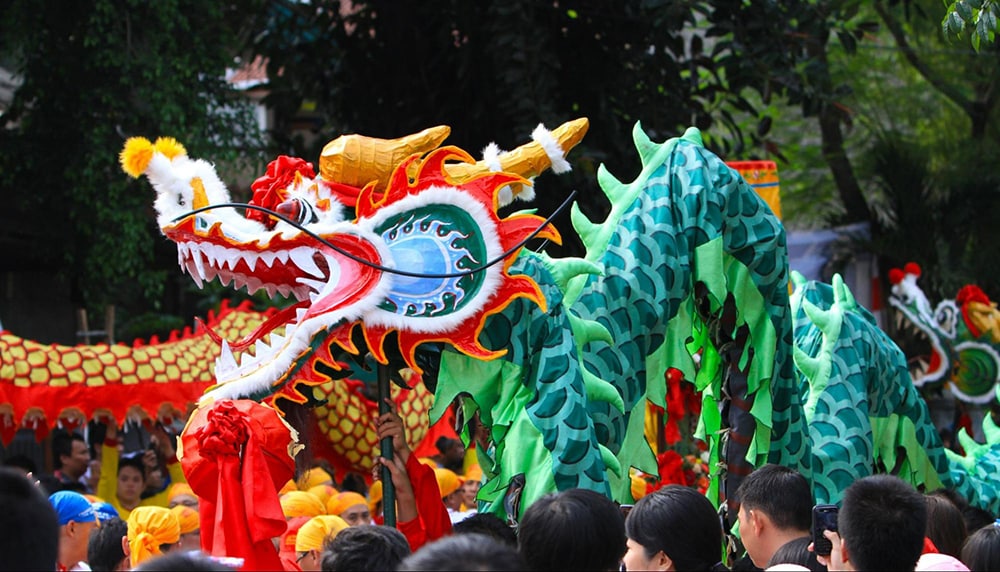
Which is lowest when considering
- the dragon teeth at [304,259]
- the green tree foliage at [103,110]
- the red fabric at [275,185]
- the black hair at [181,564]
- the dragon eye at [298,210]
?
the black hair at [181,564]

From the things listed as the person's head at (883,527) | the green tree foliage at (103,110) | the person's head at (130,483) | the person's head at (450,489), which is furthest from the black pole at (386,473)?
the green tree foliage at (103,110)

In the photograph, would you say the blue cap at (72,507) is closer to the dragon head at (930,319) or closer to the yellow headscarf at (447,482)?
the yellow headscarf at (447,482)

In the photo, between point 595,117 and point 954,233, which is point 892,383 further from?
point 954,233

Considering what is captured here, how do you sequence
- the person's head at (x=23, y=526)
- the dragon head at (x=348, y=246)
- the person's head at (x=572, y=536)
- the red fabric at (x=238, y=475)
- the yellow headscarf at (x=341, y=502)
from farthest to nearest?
the yellow headscarf at (x=341, y=502) < the dragon head at (x=348, y=246) < the red fabric at (x=238, y=475) < the person's head at (x=572, y=536) < the person's head at (x=23, y=526)

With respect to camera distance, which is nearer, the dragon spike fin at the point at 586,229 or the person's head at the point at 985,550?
the person's head at the point at 985,550

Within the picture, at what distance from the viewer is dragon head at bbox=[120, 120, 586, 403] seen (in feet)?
13.8

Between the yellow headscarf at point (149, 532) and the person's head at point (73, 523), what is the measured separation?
244 millimetres

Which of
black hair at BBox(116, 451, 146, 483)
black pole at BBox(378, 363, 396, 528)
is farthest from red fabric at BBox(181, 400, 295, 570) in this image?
black hair at BBox(116, 451, 146, 483)

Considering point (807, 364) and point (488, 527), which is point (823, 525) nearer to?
point (488, 527)

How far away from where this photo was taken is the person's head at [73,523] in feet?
14.0

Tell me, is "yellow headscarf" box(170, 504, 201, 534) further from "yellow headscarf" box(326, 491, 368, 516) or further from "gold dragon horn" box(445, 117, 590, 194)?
"gold dragon horn" box(445, 117, 590, 194)

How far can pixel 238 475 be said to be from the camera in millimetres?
3869

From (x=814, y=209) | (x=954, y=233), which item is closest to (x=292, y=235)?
(x=954, y=233)

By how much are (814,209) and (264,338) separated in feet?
36.5
